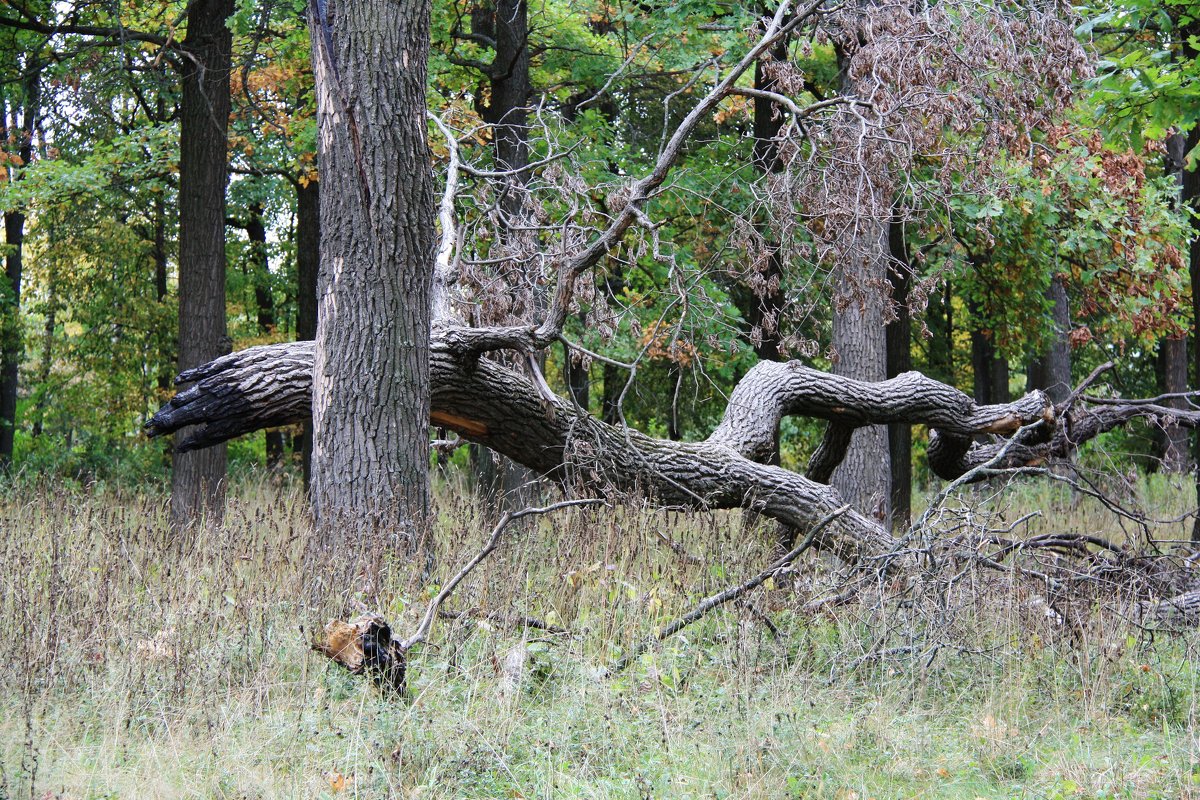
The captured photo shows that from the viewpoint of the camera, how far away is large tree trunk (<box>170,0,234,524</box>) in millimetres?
10578

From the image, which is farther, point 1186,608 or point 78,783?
point 1186,608

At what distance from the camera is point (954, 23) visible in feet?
28.2

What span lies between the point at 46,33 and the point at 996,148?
9206 millimetres

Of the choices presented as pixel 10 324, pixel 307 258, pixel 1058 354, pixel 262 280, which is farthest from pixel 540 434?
pixel 262 280

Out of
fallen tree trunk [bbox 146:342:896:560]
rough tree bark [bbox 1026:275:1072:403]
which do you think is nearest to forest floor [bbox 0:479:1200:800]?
fallen tree trunk [bbox 146:342:896:560]

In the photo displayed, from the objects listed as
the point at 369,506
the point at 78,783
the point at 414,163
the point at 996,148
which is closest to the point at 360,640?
the point at 78,783

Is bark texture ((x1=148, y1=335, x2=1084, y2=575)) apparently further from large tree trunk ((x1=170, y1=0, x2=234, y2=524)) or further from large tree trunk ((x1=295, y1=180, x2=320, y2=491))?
large tree trunk ((x1=295, y1=180, x2=320, y2=491))

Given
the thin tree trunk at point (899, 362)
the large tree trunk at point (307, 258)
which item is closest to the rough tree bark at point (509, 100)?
the large tree trunk at point (307, 258)

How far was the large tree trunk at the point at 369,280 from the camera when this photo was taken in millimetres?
6578

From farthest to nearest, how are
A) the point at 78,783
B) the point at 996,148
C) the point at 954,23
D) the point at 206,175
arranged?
1. the point at 206,175
2. the point at 954,23
3. the point at 996,148
4. the point at 78,783

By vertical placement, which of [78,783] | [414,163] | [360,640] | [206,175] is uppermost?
[206,175]

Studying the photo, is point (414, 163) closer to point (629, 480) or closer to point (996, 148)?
point (629, 480)

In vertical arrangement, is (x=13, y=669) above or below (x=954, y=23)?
below

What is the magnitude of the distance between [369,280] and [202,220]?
4.92m
